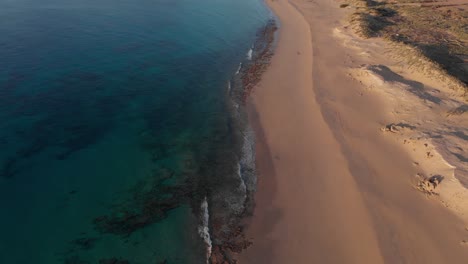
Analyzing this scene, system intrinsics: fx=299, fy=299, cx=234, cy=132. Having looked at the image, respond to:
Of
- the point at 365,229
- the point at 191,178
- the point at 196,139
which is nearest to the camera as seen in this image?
the point at 365,229

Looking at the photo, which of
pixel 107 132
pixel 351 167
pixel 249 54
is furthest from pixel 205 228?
pixel 249 54

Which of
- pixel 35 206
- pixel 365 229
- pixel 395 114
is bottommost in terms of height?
pixel 35 206

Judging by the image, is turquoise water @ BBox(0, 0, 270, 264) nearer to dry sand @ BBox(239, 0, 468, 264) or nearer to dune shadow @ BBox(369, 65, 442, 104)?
dry sand @ BBox(239, 0, 468, 264)

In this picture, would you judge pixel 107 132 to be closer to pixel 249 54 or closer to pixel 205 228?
pixel 205 228

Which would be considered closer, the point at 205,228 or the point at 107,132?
the point at 205,228

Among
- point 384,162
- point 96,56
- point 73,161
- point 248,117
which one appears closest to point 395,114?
point 384,162

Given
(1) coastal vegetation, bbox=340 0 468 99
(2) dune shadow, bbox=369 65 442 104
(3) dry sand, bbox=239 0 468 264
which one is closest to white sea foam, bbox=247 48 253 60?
(3) dry sand, bbox=239 0 468 264

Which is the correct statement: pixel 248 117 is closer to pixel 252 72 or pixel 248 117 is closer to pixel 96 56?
pixel 252 72
